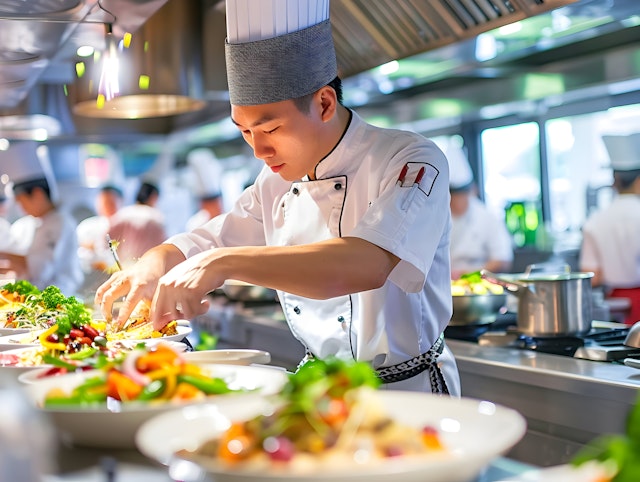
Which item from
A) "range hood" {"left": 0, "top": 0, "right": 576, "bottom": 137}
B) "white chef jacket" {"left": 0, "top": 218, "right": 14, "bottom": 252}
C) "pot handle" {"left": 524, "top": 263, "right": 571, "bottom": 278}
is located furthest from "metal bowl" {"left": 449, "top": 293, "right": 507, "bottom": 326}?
"white chef jacket" {"left": 0, "top": 218, "right": 14, "bottom": 252}

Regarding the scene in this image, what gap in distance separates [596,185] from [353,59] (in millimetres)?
3632

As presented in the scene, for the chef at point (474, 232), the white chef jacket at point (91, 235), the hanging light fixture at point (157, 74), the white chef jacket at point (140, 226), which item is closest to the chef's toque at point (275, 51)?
the hanging light fixture at point (157, 74)

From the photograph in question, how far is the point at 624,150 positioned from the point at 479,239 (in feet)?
5.22

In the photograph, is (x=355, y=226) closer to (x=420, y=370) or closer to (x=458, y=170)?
(x=420, y=370)

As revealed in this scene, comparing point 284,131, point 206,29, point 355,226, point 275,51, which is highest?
point 206,29

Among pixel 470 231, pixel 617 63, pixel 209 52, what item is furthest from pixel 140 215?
pixel 617 63

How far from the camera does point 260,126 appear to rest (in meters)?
2.06

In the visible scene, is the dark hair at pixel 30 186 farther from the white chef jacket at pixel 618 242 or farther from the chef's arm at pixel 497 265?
the white chef jacket at pixel 618 242

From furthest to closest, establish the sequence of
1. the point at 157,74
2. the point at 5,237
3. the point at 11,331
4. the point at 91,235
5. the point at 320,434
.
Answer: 1. the point at 91,235
2. the point at 5,237
3. the point at 157,74
4. the point at 11,331
5. the point at 320,434

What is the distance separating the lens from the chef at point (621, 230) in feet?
18.5

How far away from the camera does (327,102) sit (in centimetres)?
216

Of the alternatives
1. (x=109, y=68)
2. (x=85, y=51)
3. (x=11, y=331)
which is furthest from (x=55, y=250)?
(x=11, y=331)

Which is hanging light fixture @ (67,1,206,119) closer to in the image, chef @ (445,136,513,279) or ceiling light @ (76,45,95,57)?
ceiling light @ (76,45,95,57)

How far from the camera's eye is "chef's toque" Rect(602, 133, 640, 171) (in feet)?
18.4
